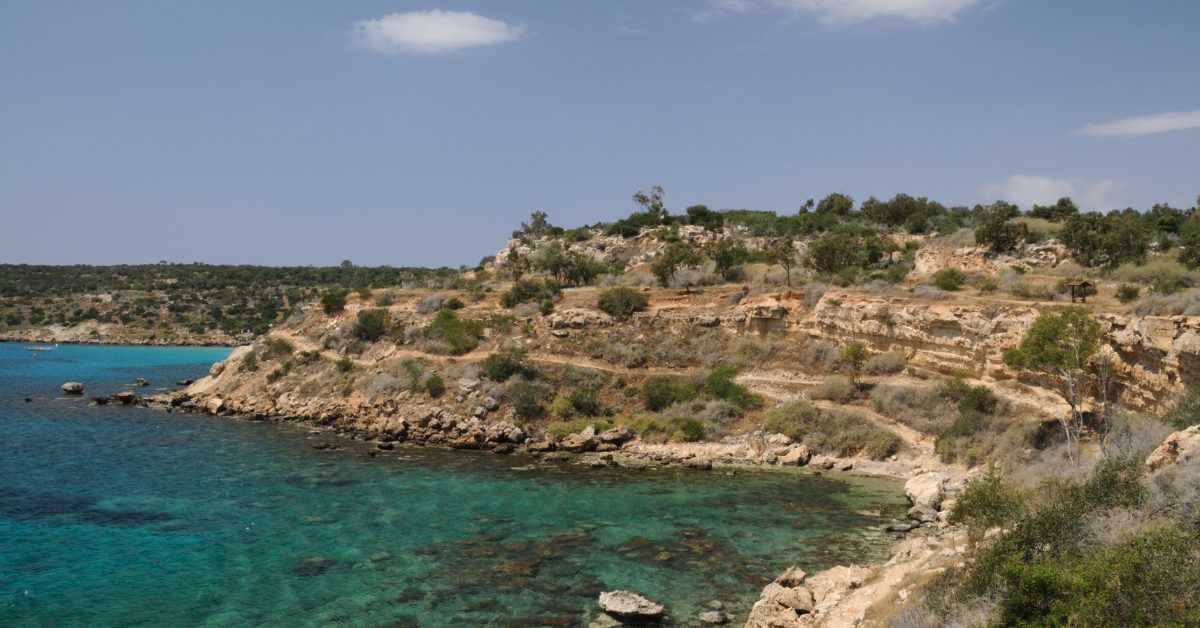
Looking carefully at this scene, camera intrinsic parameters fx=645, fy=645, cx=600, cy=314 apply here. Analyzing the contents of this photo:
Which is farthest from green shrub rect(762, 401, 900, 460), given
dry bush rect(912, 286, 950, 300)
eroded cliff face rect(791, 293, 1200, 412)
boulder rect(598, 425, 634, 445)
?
dry bush rect(912, 286, 950, 300)

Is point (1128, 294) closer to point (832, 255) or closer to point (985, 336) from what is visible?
point (985, 336)

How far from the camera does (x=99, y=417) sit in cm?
3134

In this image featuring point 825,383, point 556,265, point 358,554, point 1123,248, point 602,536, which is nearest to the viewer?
point 358,554

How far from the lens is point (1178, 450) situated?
11133 mm

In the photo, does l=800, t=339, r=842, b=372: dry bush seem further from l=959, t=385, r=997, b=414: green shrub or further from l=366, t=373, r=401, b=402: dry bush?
l=366, t=373, r=401, b=402: dry bush

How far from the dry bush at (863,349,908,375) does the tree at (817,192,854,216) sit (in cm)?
3587

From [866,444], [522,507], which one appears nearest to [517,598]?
[522,507]

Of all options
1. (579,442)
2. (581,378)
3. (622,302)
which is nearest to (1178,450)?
(579,442)

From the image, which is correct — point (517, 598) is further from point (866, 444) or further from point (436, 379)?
point (436, 379)

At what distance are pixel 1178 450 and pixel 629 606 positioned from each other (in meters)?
9.88

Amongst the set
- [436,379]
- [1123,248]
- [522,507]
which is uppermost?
[1123,248]

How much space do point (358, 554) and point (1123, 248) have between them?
34044 mm

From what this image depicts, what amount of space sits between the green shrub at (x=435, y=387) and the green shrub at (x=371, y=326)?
8.96 metres

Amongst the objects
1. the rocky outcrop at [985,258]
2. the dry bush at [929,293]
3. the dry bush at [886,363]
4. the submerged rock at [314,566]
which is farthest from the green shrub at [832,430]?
the submerged rock at [314,566]
